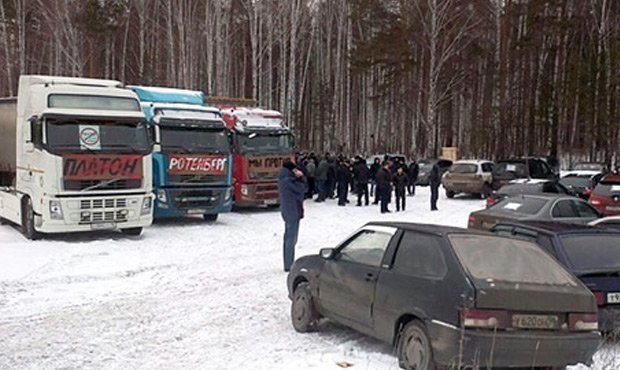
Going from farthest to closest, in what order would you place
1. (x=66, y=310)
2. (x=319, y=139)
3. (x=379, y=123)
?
(x=319, y=139)
(x=379, y=123)
(x=66, y=310)

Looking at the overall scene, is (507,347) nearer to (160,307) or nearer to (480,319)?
(480,319)

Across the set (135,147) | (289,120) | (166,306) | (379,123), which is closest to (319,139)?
(379,123)

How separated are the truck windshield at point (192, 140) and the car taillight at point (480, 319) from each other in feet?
43.0

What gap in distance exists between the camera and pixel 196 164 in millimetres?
17844

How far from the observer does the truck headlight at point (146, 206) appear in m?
15.5

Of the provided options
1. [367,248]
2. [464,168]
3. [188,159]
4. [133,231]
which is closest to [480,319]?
[367,248]

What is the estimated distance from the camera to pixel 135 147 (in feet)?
50.4

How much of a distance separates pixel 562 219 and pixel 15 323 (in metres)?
9.27

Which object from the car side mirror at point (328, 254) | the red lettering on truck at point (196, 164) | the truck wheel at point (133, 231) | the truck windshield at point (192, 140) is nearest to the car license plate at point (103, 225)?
the truck wheel at point (133, 231)

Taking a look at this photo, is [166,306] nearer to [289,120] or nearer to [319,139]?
[289,120]

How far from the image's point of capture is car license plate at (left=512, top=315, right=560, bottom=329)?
18.8ft

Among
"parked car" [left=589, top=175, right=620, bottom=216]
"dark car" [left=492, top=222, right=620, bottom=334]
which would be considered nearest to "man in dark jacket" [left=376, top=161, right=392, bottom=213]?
"parked car" [left=589, top=175, right=620, bottom=216]

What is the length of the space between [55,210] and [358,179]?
12732 millimetres

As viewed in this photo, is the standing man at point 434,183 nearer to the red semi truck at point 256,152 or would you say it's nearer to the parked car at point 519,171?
the parked car at point 519,171
